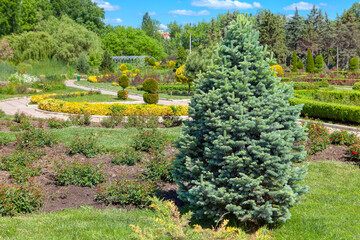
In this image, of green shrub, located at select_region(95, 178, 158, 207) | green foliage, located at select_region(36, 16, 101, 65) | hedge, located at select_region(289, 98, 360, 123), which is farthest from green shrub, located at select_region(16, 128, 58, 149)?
green foliage, located at select_region(36, 16, 101, 65)

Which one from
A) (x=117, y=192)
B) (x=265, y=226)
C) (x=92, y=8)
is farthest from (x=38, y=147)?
(x=92, y=8)

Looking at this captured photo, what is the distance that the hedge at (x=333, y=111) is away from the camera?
487 inches

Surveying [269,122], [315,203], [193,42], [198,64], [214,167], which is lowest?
[315,203]

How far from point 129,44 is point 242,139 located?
7158cm

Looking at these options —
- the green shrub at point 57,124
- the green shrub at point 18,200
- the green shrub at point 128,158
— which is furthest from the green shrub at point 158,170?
the green shrub at point 57,124

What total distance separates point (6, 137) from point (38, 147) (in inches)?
51.5

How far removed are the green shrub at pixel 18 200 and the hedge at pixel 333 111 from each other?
11.7m

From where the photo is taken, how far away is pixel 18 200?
4.80 meters

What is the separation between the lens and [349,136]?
8.52 meters

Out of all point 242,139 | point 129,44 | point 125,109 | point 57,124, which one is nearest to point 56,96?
point 125,109

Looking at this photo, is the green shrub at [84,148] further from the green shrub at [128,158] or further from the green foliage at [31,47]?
the green foliage at [31,47]

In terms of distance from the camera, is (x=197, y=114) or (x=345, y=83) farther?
(x=345, y=83)

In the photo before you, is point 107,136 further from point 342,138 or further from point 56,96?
point 56,96

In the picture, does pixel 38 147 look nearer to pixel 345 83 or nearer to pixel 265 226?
pixel 265 226
